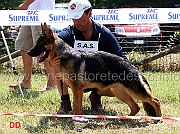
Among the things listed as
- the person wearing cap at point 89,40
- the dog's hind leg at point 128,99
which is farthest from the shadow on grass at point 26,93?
the dog's hind leg at point 128,99

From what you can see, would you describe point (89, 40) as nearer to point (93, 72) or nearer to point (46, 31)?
point (93, 72)

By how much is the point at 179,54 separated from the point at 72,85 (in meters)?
5.31

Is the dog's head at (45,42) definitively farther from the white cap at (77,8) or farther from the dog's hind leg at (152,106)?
the dog's hind leg at (152,106)

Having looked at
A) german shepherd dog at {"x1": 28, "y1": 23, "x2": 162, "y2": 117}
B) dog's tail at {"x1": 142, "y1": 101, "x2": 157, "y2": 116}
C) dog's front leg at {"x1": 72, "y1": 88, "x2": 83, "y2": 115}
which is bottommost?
dog's tail at {"x1": 142, "y1": 101, "x2": 157, "y2": 116}

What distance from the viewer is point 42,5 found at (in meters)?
7.14

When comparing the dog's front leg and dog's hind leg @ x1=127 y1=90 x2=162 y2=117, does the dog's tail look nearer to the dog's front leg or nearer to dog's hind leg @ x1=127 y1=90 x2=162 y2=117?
dog's hind leg @ x1=127 y1=90 x2=162 y2=117

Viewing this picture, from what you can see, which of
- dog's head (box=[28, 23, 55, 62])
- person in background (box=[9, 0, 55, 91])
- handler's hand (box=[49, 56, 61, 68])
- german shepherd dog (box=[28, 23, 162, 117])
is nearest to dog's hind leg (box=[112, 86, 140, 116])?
german shepherd dog (box=[28, 23, 162, 117])

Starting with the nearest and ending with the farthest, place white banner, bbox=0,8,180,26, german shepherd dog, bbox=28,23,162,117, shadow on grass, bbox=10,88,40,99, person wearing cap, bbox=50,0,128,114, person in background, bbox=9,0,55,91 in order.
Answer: german shepherd dog, bbox=28,23,162,117 → person wearing cap, bbox=50,0,128,114 → shadow on grass, bbox=10,88,40,99 → person in background, bbox=9,0,55,91 → white banner, bbox=0,8,180,26

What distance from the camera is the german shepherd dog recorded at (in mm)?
4898

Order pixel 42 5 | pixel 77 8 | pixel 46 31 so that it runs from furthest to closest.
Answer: pixel 42 5 → pixel 77 8 → pixel 46 31

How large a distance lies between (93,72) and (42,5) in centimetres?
261

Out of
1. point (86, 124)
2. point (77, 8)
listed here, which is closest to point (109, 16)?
point (77, 8)

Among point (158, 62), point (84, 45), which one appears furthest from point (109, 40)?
point (158, 62)

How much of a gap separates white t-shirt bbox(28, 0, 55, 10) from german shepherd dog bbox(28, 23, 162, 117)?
7.68 ft
